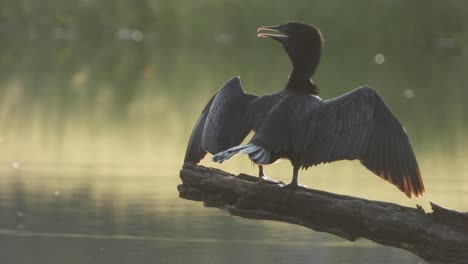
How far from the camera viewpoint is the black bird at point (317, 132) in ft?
28.1

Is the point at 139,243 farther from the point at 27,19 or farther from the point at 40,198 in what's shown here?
the point at 27,19

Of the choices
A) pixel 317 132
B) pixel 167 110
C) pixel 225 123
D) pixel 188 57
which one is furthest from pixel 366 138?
pixel 188 57

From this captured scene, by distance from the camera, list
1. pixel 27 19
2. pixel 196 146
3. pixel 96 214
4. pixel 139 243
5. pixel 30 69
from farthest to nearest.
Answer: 1. pixel 27 19
2. pixel 30 69
3. pixel 96 214
4. pixel 139 243
5. pixel 196 146

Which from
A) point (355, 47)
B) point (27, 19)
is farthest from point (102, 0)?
point (355, 47)

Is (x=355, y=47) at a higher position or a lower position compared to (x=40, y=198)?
higher

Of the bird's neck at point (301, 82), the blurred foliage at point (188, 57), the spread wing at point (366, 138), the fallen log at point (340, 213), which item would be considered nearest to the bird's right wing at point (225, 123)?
the bird's neck at point (301, 82)

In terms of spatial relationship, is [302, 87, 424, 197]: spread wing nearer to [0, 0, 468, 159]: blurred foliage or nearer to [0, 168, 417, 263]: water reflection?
[0, 168, 417, 263]: water reflection

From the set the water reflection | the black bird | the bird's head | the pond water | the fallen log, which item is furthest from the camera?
the pond water

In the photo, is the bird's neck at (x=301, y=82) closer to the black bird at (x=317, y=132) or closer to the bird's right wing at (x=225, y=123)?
the black bird at (x=317, y=132)

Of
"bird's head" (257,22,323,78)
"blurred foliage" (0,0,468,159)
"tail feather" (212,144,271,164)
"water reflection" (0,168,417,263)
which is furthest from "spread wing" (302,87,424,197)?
"blurred foliage" (0,0,468,159)

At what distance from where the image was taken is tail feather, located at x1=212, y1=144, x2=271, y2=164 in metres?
8.10

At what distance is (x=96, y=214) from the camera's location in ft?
43.3

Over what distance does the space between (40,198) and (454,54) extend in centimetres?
2679

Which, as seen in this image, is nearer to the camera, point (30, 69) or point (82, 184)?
point (82, 184)
